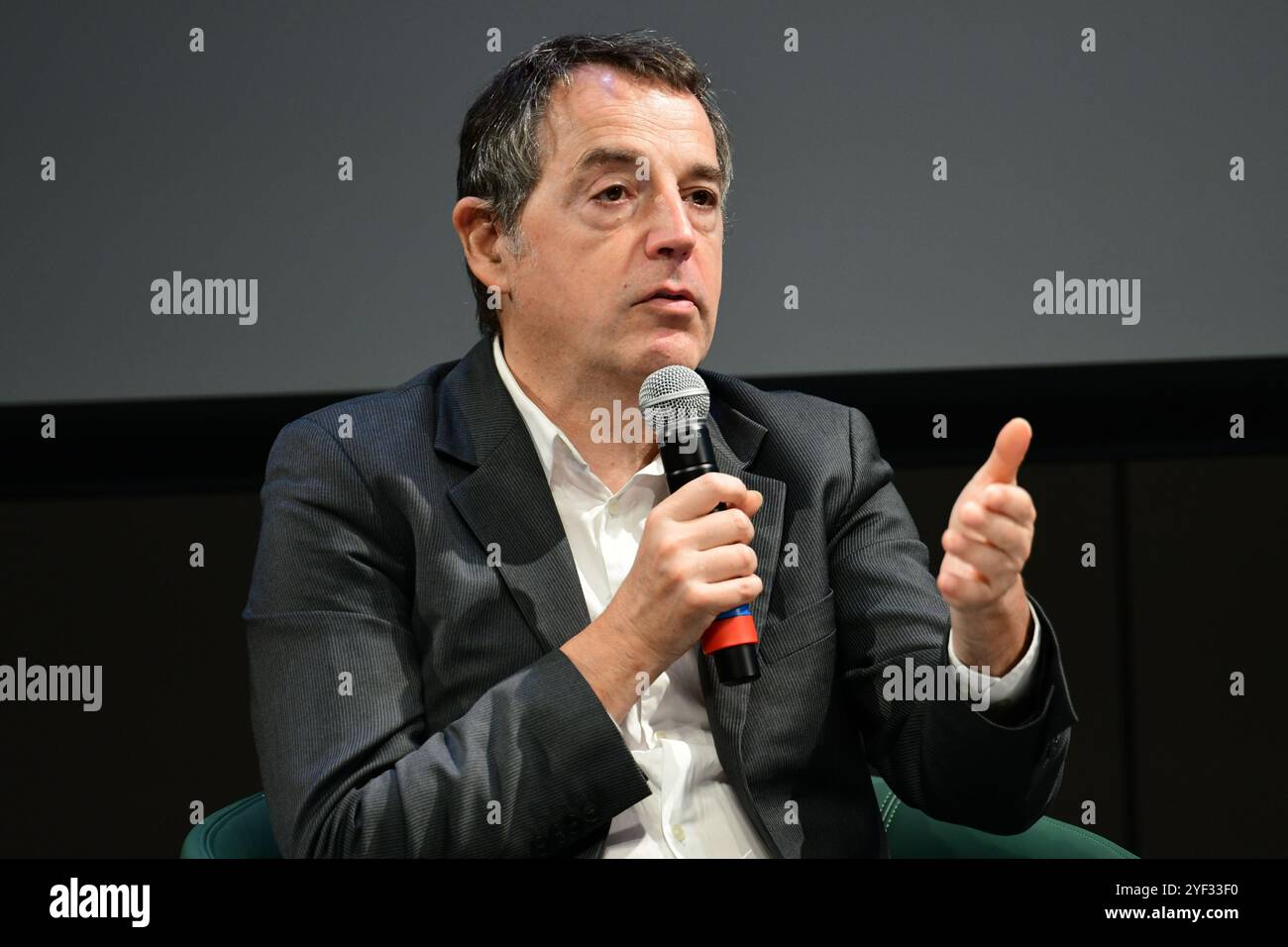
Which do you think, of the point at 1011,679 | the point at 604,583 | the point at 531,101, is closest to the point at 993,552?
the point at 1011,679

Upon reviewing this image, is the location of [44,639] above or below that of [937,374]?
below

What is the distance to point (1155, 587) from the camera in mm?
2572

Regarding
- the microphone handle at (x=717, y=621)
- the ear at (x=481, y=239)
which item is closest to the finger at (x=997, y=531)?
the microphone handle at (x=717, y=621)

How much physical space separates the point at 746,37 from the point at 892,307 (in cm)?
55

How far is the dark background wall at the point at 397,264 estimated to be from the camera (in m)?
2.37

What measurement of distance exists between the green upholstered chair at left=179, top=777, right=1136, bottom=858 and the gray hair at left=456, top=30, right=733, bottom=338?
876 mm

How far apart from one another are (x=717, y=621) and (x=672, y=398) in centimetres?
29

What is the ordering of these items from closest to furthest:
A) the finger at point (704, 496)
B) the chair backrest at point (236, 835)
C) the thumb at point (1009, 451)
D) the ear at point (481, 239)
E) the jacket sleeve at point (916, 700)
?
the thumb at point (1009, 451), the finger at point (704, 496), the jacket sleeve at point (916, 700), the chair backrest at point (236, 835), the ear at point (481, 239)

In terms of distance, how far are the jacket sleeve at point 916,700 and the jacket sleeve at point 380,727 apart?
379mm

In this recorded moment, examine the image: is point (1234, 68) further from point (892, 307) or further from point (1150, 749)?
point (1150, 749)

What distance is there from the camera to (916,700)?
67.3 inches

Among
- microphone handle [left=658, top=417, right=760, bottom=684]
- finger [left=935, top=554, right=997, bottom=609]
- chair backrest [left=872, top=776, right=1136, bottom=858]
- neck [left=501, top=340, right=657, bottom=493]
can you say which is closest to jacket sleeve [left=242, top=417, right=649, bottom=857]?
microphone handle [left=658, top=417, right=760, bottom=684]

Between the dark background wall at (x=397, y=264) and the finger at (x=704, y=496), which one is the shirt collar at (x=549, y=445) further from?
the dark background wall at (x=397, y=264)
